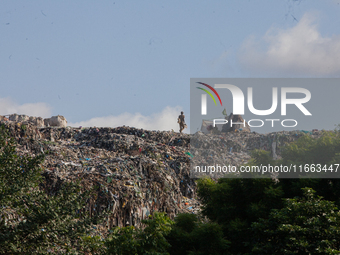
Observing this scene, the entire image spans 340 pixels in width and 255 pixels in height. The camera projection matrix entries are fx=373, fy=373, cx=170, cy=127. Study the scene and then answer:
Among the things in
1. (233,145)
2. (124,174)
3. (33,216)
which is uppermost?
(233,145)

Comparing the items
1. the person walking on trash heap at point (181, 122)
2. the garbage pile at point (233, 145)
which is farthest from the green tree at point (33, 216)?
the person walking on trash heap at point (181, 122)

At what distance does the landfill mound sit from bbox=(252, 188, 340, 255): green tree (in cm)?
416

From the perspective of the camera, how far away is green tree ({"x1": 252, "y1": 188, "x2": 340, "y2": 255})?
757 cm

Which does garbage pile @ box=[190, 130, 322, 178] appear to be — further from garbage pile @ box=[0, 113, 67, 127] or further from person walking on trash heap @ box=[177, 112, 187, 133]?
garbage pile @ box=[0, 113, 67, 127]

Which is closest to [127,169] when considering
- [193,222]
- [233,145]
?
[193,222]

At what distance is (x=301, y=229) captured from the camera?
7.58 m

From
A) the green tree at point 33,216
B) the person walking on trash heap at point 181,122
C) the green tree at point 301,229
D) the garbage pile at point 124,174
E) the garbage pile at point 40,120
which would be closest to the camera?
the green tree at point 33,216

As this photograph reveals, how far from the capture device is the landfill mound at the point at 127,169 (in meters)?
10.9

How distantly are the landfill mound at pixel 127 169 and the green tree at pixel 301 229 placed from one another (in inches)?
164

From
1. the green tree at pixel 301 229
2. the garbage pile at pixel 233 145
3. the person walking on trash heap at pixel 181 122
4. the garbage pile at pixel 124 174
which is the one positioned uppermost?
the person walking on trash heap at pixel 181 122

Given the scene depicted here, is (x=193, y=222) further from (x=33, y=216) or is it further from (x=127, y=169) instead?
(x=33, y=216)

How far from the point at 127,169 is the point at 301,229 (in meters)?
6.29

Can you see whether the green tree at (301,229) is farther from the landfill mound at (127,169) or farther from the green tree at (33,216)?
the landfill mound at (127,169)

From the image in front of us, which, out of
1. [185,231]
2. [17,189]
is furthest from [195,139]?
[17,189]
